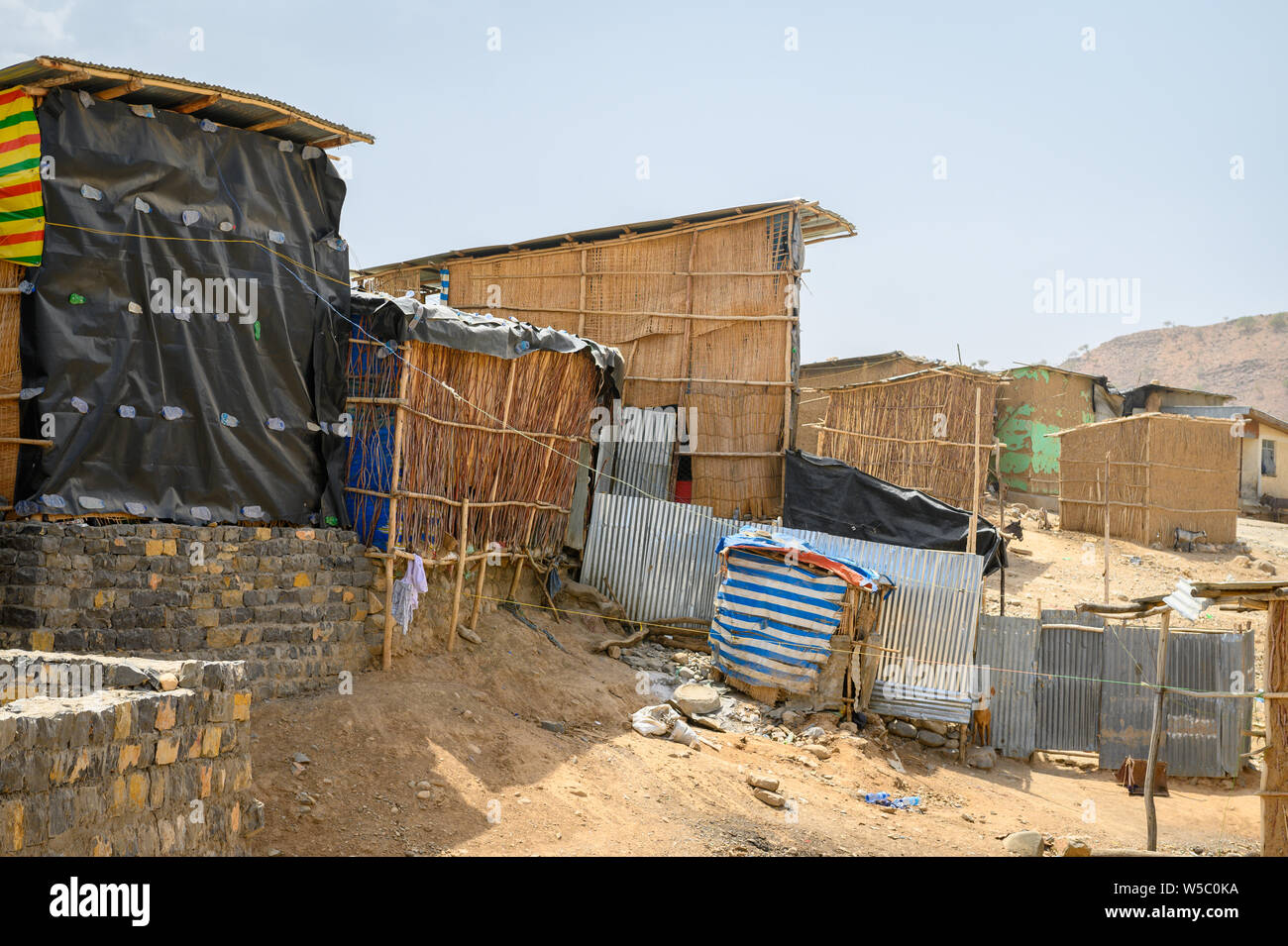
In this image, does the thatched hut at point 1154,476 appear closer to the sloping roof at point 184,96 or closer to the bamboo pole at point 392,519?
the bamboo pole at point 392,519

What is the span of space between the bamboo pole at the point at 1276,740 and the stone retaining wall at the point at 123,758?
686 centimetres

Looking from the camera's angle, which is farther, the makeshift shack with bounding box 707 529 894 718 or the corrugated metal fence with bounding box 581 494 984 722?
the corrugated metal fence with bounding box 581 494 984 722

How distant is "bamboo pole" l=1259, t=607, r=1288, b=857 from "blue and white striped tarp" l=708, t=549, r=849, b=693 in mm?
4893

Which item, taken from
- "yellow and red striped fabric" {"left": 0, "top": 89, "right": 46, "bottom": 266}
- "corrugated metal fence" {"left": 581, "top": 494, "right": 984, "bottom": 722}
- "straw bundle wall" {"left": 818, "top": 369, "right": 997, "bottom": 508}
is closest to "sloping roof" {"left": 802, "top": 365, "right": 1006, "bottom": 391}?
"straw bundle wall" {"left": 818, "top": 369, "right": 997, "bottom": 508}

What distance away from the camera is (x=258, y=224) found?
9656 millimetres

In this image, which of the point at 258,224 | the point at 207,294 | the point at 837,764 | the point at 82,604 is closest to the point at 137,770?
the point at 82,604

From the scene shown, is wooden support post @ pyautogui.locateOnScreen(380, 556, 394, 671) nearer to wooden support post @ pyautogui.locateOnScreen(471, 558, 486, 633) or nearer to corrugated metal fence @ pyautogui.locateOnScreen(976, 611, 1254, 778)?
wooden support post @ pyautogui.locateOnScreen(471, 558, 486, 633)

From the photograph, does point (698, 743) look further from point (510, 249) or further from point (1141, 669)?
point (510, 249)

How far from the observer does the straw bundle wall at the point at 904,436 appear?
1792cm

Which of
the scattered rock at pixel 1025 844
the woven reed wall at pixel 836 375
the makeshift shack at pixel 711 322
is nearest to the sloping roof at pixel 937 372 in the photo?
the woven reed wall at pixel 836 375

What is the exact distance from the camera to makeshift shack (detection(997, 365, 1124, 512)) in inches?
895

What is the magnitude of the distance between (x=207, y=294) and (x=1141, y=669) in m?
10.8

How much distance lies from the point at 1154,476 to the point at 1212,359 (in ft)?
145

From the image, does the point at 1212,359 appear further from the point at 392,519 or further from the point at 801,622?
the point at 392,519
